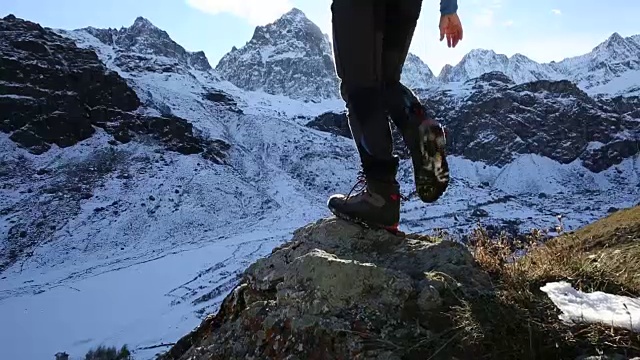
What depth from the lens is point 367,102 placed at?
9.19 ft

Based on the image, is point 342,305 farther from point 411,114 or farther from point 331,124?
point 331,124

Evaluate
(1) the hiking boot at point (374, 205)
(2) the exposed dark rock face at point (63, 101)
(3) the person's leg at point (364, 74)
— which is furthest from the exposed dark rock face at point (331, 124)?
(3) the person's leg at point (364, 74)

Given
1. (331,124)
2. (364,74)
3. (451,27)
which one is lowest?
(364,74)

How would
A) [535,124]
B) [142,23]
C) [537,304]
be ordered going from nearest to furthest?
[537,304] < [535,124] < [142,23]

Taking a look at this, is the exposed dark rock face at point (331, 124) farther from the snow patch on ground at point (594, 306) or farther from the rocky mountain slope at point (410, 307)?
the snow patch on ground at point (594, 306)

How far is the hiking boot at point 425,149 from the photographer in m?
2.69

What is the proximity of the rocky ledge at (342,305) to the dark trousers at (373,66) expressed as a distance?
1.83 feet

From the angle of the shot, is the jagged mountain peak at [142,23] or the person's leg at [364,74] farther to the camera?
the jagged mountain peak at [142,23]

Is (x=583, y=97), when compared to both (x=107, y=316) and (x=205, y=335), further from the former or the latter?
(x=205, y=335)

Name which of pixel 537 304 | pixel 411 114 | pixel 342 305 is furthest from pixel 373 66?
pixel 537 304

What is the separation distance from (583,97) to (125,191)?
474 ft

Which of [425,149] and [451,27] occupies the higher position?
[451,27]

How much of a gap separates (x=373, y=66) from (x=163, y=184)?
6957 cm

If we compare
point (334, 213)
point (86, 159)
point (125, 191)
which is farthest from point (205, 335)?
point (86, 159)
